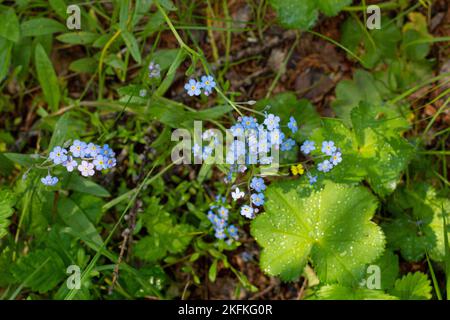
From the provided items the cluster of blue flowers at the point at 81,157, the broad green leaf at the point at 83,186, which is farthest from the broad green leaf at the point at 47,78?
the cluster of blue flowers at the point at 81,157

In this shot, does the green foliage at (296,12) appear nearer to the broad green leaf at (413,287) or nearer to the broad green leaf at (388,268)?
the broad green leaf at (388,268)

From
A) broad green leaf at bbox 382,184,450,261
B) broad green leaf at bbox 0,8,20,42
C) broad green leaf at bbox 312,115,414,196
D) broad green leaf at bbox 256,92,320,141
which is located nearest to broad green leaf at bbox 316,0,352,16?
broad green leaf at bbox 256,92,320,141

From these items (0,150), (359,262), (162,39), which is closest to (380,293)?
(359,262)

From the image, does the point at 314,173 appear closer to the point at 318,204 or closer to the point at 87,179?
the point at 318,204

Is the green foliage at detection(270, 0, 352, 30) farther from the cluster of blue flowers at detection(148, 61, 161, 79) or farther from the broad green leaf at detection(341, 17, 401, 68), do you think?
the cluster of blue flowers at detection(148, 61, 161, 79)

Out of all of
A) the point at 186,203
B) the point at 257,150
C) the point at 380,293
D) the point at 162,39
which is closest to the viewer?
the point at 257,150

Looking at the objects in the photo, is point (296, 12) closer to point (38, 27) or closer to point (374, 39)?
point (374, 39)
